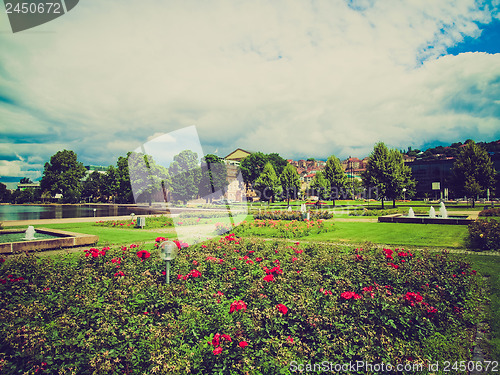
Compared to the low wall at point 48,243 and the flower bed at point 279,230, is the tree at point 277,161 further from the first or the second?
the low wall at point 48,243

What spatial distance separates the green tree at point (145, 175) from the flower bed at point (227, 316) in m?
64.1

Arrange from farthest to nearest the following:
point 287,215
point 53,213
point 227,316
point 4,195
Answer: point 4,195 → point 53,213 → point 287,215 → point 227,316

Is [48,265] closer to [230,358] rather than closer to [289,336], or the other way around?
[230,358]

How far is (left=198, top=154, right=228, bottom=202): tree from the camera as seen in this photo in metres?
72.7

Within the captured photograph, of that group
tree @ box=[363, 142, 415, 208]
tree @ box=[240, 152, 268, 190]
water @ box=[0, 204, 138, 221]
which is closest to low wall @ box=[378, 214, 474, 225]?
tree @ box=[363, 142, 415, 208]

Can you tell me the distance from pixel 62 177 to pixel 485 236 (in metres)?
93.8

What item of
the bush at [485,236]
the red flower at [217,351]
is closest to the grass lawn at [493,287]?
the bush at [485,236]

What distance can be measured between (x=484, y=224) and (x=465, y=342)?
11.3 m

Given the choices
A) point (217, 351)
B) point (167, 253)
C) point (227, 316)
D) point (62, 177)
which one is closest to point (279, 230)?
point (167, 253)

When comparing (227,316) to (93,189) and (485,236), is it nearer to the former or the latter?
(485,236)

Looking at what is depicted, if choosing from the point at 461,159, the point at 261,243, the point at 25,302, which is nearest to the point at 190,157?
the point at 461,159

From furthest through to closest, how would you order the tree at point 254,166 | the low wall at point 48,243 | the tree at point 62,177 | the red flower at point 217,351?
the tree at point 254,166
the tree at point 62,177
the low wall at point 48,243
the red flower at point 217,351

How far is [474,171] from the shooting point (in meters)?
38.0

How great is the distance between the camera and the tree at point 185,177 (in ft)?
219
